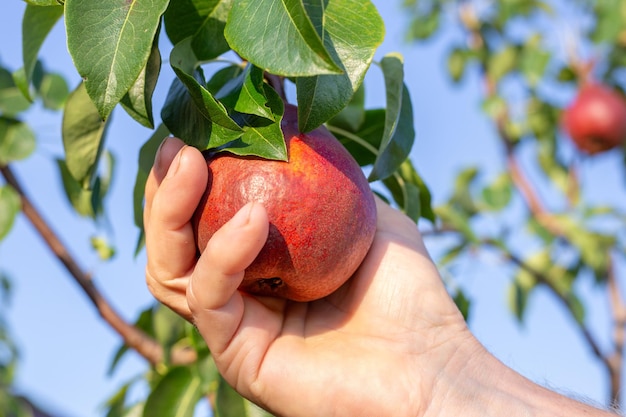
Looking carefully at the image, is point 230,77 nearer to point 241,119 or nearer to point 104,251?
point 241,119

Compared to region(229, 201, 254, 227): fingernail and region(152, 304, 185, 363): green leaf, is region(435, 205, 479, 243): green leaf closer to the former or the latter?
region(152, 304, 185, 363): green leaf

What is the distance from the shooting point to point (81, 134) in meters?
0.90

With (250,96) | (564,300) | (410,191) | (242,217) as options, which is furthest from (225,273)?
(564,300)

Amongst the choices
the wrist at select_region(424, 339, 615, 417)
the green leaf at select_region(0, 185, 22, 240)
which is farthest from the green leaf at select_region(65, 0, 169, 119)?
the green leaf at select_region(0, 185, 22, 240)

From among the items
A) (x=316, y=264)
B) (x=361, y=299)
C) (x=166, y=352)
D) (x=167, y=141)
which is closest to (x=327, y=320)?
(x=361, y=299)

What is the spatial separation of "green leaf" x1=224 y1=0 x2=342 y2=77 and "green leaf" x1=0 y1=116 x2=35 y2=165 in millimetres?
750

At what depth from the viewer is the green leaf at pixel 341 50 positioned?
63 centimetres

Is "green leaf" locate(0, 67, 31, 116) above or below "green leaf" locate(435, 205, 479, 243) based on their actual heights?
above

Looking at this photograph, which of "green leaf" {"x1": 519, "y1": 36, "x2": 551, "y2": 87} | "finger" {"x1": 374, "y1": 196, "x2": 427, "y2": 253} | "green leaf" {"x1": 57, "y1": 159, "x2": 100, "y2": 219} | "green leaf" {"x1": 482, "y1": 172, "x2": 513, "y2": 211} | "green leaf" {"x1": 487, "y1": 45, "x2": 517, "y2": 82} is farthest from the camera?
"green leaf" {"x1": 487, "y1": 45, "x2": 517, "y2": 82}

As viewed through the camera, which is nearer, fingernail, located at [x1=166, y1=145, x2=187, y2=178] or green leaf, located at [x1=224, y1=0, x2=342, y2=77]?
green leaf, located at [x1=224, y1=0, x2=342, y2=77]

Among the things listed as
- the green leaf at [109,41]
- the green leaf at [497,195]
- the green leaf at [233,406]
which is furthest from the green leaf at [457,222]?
the green leaf at [109,41]

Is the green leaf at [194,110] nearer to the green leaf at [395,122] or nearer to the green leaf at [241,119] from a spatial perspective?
the green leaf at [241,119]

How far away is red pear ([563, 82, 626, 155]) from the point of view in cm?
307

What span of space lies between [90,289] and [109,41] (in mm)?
717
